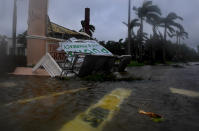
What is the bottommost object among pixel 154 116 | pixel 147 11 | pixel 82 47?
pixel 154 116

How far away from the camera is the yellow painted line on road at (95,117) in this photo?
2652 mm

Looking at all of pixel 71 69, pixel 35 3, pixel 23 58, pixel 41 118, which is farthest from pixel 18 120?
pixel 35 3

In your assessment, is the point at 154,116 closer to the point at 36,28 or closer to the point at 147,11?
the point at 36,28

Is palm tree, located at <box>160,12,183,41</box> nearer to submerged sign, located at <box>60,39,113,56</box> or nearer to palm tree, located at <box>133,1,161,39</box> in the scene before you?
palm tree, located at <box>133,1,161,39</box>

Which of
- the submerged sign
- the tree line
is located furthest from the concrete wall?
the tree line

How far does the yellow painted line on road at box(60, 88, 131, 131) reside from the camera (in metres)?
2.65

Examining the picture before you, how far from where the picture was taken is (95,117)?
120 inches

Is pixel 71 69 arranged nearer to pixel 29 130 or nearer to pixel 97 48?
pixel 97 48

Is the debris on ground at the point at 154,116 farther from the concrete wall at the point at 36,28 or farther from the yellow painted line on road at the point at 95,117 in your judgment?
the concrete wall at the point at 36,28

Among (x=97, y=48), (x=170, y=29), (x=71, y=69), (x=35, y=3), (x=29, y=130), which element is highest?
(x=170, y=29)

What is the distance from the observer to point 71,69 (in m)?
8.12

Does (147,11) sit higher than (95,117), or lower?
higher

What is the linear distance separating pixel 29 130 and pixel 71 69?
18.6ft

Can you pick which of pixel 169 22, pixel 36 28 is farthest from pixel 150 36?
pixel 36 28
